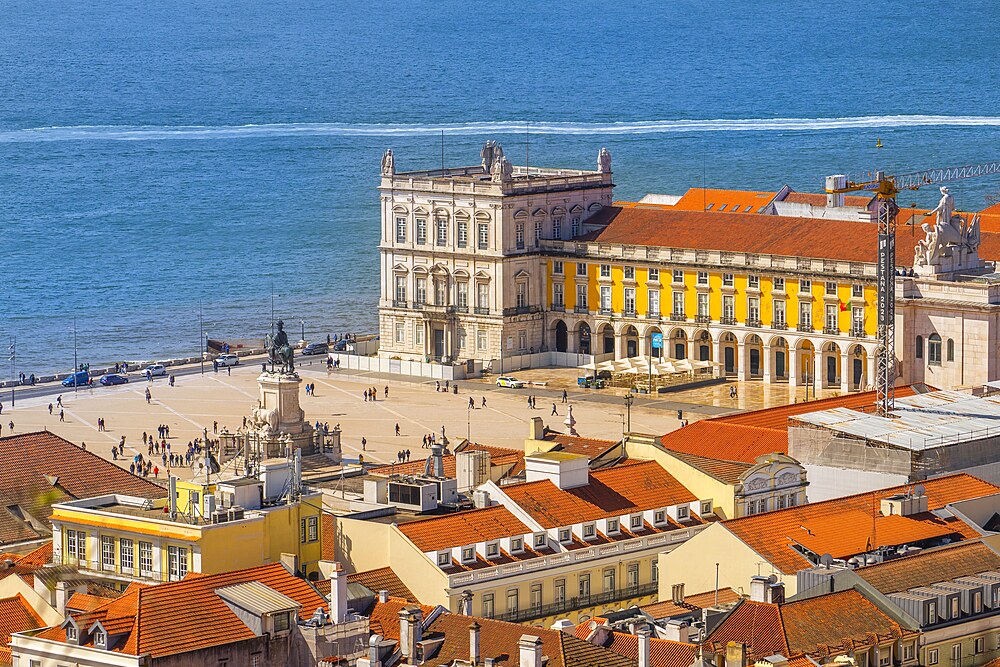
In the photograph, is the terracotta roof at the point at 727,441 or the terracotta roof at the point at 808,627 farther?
the terracotta roof at the point at 727,441

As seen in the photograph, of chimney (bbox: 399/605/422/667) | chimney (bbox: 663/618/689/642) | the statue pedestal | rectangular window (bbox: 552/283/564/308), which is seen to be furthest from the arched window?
chimney (bbox: 399/605/422/667)

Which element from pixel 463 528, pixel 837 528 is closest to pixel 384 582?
pixel 463 528

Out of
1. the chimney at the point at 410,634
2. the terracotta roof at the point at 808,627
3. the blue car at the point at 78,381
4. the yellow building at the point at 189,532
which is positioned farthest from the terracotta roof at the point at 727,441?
the blue car at the point at 78,381

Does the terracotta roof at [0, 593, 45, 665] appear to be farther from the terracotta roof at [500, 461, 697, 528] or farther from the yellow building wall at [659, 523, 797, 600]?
the yellow building wall at [659, 523, 797, 600]

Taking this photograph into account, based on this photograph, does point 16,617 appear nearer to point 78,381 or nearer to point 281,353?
point 281,353

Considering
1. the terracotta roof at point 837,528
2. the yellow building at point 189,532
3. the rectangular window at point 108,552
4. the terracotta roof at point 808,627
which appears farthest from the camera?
the terracotta roof at point 837,528

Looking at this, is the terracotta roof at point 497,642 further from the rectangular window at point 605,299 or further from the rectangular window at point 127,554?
the rectangular window at point 605,299
